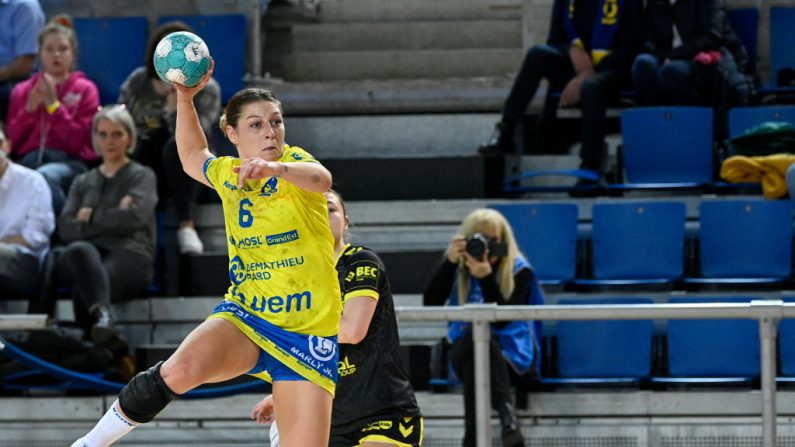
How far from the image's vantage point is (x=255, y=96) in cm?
495

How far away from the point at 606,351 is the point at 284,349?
3.08m

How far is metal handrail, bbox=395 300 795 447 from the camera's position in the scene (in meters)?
6.00

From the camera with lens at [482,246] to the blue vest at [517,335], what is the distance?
11cm

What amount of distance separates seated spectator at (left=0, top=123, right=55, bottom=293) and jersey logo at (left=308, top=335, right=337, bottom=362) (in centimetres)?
381

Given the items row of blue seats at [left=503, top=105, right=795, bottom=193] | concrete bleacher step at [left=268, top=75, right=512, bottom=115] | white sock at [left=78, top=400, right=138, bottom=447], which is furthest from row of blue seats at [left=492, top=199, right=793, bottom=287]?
white sock at [left=78, top=400, right=138, bottom=447]

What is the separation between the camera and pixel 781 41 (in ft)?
32.2

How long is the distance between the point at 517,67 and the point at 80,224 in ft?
12.2

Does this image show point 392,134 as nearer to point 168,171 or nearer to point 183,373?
point 168,171

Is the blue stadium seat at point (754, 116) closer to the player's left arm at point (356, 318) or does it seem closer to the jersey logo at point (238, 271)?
the player's left arm at point (356, 318)

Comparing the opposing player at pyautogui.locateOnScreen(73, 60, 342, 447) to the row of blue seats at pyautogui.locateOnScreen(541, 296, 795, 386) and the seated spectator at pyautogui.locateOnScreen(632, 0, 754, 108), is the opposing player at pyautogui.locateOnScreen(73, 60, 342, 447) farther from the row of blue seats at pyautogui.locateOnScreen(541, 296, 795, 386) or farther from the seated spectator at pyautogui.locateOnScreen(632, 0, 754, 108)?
the seated spectator at pyautogui.locateOnScreen(632, 0, 754, 108)

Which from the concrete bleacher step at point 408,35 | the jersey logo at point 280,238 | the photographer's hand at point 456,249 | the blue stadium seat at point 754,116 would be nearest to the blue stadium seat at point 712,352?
the photographer's hand at point 456,249

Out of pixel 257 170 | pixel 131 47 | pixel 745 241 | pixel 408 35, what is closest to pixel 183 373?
pixel 257 170

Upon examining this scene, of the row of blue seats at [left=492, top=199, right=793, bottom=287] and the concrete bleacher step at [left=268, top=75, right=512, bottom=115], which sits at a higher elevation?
the concrete bleacher step at [left=268, top=75, right=512, bottom=115]

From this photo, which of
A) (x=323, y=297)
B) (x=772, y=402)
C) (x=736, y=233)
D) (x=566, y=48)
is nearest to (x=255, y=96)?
(x=323, y=297)
